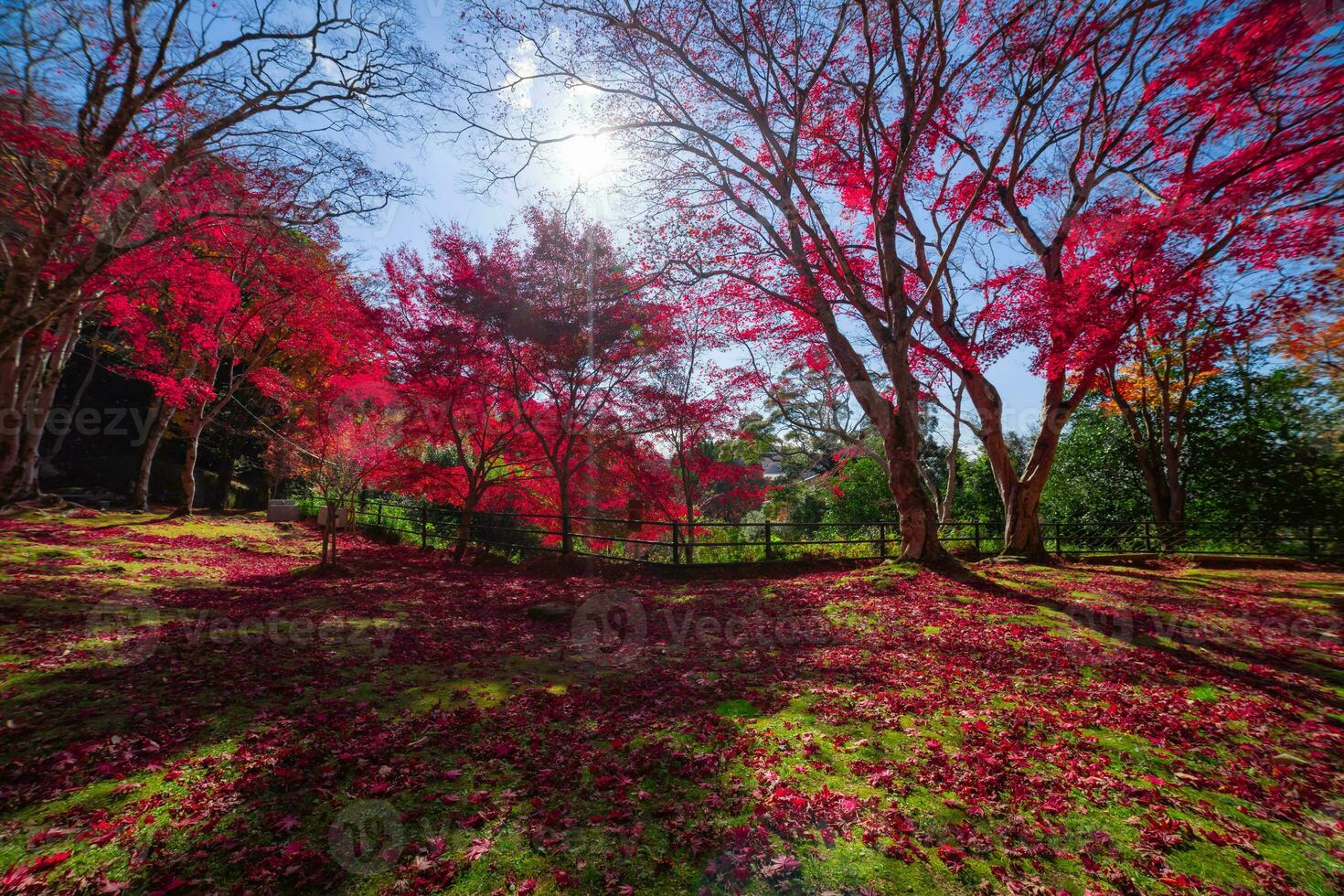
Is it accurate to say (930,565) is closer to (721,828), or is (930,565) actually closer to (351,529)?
(721,828)

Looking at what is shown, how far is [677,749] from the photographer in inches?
131

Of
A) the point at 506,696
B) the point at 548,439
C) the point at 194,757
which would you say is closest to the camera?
the point at 194,757

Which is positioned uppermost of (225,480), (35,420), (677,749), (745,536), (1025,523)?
(35,420)

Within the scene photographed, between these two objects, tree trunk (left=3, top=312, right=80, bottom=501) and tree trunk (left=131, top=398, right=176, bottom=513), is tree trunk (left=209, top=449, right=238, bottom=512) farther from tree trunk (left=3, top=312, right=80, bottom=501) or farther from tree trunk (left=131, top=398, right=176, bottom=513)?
tree trunk (left=3, top=312, right=80, bottom=501)

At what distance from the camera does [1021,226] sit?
9766 millimetres

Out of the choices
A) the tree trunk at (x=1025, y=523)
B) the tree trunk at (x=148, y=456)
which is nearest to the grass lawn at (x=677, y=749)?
the tree trunk at (x=1025, y=523)

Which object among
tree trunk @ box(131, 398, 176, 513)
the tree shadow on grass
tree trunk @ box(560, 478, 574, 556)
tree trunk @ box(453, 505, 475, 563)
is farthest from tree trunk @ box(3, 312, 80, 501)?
the tree shadow on grass

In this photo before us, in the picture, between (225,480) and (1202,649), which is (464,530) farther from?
(225,480)

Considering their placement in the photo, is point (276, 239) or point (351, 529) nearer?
point (276, 239)

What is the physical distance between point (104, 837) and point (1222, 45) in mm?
13289

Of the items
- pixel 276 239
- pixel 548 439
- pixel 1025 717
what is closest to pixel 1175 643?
pixel 1025 717

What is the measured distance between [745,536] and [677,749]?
14583 mm

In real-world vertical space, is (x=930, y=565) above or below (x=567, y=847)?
above

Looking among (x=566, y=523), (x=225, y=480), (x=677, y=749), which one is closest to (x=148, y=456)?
(x=225, y=480)
